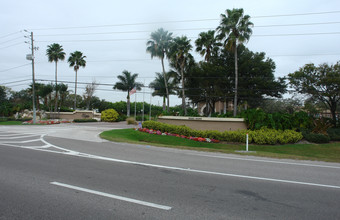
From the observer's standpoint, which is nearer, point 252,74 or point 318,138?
point 318,138

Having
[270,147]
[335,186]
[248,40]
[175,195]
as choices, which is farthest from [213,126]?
[175,195]

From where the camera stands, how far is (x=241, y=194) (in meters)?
5.65

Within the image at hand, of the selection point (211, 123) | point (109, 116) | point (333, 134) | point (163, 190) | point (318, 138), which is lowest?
point (318, 138)

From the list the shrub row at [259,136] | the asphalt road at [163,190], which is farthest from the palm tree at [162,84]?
the asphalt road at [163,190]

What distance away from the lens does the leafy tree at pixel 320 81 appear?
25.1 m

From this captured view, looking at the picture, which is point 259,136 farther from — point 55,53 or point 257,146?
point 55,53

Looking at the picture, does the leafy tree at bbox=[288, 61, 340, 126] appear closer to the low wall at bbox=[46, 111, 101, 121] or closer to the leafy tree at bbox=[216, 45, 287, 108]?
the leafy tree at bbox=[216, 45, 287, 108]

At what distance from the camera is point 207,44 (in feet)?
104

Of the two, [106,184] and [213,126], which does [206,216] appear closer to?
[106,184]

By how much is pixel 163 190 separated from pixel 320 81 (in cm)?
2607

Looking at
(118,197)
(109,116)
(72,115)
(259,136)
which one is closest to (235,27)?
(259,136)

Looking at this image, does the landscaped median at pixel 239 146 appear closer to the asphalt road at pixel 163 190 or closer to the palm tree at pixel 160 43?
the asphalt road at pixel 163 190

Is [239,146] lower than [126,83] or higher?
lower

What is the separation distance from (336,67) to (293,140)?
1153 centimetres
